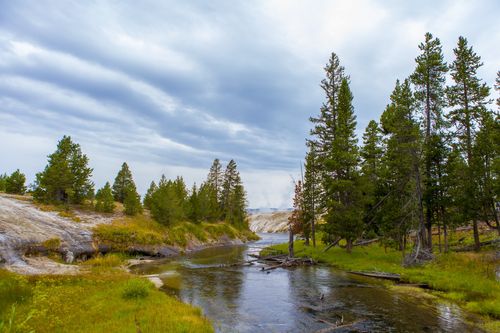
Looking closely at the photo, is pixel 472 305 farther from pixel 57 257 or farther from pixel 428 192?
pixel 57 257

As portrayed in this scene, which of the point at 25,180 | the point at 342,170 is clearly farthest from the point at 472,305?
the point at 25,180

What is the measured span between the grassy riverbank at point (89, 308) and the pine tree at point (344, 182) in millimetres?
24924

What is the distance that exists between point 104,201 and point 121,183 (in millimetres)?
17310

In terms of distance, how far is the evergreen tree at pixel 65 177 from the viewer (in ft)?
142

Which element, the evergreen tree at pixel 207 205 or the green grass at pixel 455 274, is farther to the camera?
the evergreen tree at pixel 207 205

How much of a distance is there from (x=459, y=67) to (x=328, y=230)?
24.5 metres

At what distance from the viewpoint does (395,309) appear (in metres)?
17.8

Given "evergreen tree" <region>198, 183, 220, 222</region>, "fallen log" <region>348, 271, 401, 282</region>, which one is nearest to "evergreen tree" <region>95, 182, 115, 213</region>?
"evergreen tree" <region>198, 183, 220, 222</region>

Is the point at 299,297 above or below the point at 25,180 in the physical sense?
below

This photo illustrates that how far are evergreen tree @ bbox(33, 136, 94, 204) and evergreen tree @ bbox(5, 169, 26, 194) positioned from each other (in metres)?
15.3

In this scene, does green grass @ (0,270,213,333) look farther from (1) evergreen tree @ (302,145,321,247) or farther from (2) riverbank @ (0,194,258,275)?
(1) evergreen tree @ (302,145,321,247)

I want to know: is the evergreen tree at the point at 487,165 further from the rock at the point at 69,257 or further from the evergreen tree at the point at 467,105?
the rock at the point at 69,257

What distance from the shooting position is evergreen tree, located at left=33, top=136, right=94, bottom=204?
43.2 metres

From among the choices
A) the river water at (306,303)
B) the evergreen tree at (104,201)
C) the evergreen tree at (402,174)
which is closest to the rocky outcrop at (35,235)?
the evergreen tree at (104,201)
